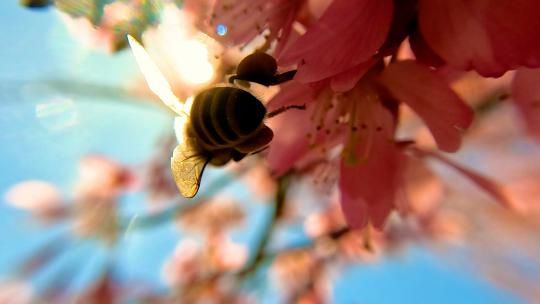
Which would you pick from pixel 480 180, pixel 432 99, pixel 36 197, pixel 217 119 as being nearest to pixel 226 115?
pixel 217 119

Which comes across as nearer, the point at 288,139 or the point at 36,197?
the point at 288,139

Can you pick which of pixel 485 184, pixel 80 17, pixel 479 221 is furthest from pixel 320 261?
pixel 80 17

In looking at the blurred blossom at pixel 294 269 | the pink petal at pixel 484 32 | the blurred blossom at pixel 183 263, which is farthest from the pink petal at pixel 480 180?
the blurred blossom at pixel 183 263

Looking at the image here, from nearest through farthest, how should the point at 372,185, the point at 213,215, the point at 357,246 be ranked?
the point at 372,185 < the point at 357,246 < the point at 213,215

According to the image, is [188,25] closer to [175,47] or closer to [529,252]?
[175,47]

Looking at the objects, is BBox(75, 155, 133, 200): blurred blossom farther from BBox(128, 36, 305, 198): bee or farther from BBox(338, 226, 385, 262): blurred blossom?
BBox(128, 36, 305, 198): bee

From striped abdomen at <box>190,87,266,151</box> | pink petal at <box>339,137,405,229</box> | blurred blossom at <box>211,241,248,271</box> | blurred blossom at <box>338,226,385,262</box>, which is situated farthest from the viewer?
blurred blossom at <box>211,241,248,271</box>

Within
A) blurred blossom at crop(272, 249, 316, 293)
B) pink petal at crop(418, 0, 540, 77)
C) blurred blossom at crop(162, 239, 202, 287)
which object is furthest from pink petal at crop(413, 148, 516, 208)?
blurred blossom at crop(162, 239, 202, 287)

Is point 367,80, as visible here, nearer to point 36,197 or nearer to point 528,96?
point 528,96

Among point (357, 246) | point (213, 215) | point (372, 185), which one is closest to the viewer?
point (372, 185)
